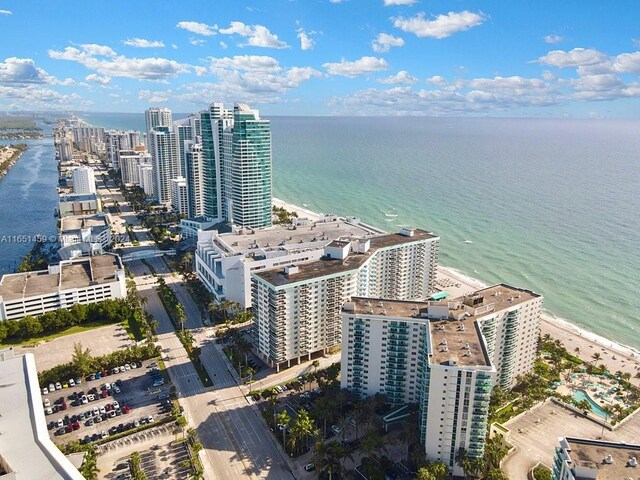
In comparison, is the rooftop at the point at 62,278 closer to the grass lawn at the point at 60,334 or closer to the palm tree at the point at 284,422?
the grass lawn at the point at 60,334

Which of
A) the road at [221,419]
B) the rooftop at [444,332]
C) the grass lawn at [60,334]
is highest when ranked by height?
the rooftop at [444,332]

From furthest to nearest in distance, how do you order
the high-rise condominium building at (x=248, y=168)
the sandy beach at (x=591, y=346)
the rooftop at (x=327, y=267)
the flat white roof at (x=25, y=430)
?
the high-rise condominium building at (x=248, y=168) < the sandy beach at (x=591, y=346) < the rooftop at (x=327, y=267) < the flat white roof at (x=25, y=430)

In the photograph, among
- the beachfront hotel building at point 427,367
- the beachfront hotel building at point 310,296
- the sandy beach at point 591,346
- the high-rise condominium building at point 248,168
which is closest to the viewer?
the beachfront hotel building at point 427,367

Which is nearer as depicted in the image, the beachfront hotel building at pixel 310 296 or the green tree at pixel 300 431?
the green tree at pixel 300 431

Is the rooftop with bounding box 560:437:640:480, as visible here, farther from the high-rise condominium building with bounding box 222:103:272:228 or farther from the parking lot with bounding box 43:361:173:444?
the high-rise condominium building with bounding box 222:103:272:228

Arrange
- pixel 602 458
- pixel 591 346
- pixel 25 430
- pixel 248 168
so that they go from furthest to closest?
1. pixel 248 168
2. pixel 591 346
3. pixel 25 430
4. pixel 602 458

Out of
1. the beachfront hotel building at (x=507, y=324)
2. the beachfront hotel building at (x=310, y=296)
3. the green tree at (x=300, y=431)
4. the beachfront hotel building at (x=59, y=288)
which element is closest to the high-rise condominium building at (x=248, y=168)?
the beachfront hotel building at (x=59, y=288)

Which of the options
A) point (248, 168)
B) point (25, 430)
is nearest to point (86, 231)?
point (248, 168)

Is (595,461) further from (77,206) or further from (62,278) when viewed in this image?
(77,206)
